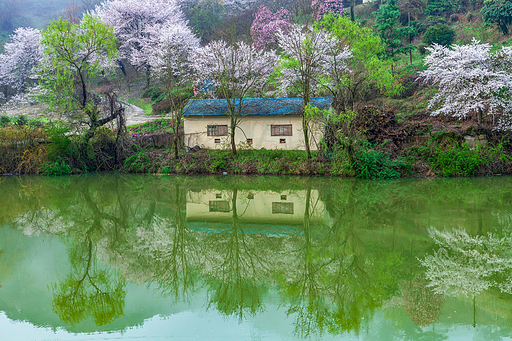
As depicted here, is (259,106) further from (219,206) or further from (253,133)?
(219,206)

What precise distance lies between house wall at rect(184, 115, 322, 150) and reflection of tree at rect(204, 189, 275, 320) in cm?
1510

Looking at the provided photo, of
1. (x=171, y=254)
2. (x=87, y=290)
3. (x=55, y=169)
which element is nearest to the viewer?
(x=87, y=290)

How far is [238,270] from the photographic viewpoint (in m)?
7.86

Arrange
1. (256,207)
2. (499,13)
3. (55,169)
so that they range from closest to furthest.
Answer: (256,207)
(55,169)
(499,13)

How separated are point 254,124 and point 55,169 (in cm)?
1243

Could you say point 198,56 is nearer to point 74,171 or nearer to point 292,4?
point 74,171

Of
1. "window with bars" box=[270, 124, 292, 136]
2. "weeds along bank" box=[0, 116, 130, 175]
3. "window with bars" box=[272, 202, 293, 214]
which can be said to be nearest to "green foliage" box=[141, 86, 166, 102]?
"weeds along bank" box=[0, 116, 130, 175]

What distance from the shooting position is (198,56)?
29.9m

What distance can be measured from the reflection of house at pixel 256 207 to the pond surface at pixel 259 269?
7cm

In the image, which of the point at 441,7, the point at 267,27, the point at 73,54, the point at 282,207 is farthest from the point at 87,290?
the point at 441,7

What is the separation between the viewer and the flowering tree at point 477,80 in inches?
848

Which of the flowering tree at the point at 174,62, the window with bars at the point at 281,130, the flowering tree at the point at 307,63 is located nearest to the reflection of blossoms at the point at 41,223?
the flowering tree at the point at 174,62

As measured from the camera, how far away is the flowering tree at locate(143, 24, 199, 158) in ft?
81.4

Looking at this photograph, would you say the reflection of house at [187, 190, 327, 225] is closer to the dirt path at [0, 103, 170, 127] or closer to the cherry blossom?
the dirt path at [0, 103, 170, 127]
